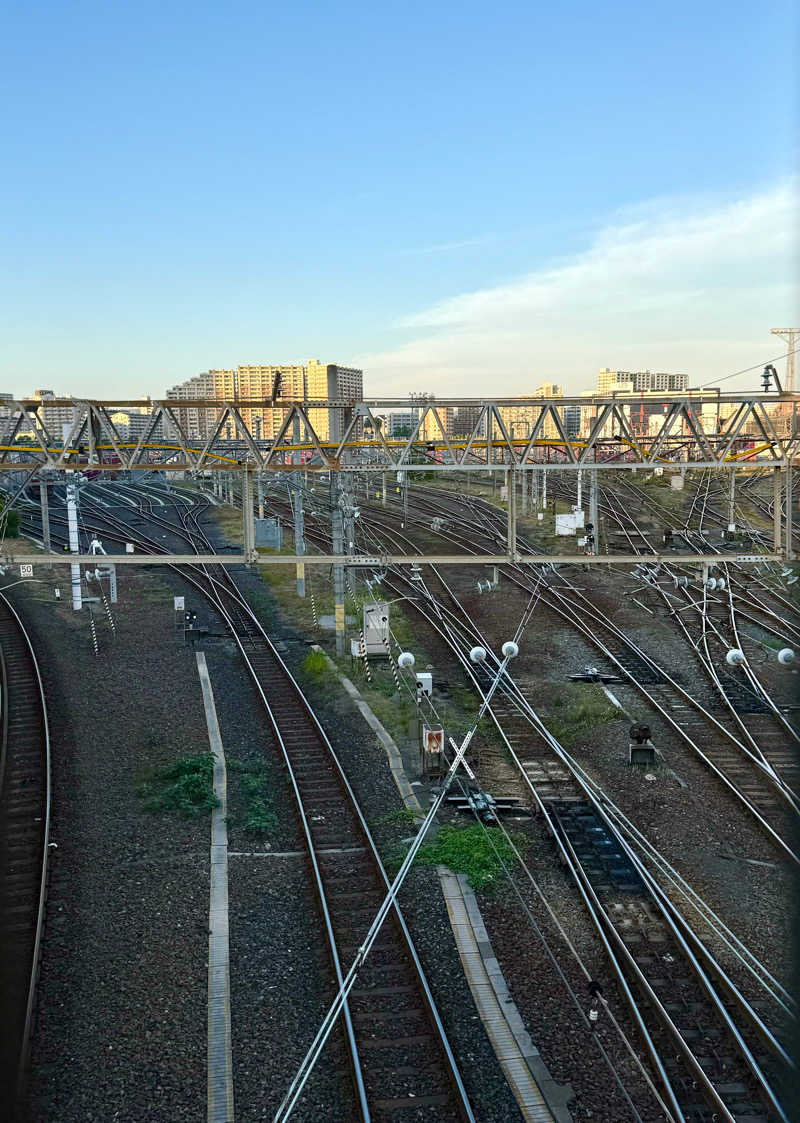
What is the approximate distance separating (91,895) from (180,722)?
4997 mm

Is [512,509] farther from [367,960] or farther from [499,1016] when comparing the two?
[499,1016]

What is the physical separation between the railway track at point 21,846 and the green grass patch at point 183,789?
1.20 m

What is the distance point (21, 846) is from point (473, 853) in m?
4.79

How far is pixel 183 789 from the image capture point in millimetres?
11047

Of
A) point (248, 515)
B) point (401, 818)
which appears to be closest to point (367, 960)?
point (401, 818)

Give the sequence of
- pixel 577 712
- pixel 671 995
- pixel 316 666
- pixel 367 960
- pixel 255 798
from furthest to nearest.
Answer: pixel 316 666 < pixel 577 712 < pixel 255 798 < pixel 367 960 < pixel 671 995

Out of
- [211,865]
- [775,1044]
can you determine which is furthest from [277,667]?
[775,1044]

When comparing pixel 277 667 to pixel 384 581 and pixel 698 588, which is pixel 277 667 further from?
pixel 698 588

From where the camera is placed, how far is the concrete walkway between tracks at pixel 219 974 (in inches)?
249

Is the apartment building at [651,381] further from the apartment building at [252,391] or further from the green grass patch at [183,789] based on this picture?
the green grass patch at [183,789]

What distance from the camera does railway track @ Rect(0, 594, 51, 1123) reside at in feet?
10.9

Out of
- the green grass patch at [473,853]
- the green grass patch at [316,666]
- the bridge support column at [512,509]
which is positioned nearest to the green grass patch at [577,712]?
the green grass patch at [473,853]

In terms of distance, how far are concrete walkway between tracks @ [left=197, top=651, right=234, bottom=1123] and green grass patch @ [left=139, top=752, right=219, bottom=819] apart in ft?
0.47

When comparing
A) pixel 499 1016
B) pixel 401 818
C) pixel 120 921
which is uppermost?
pixel 401 818
